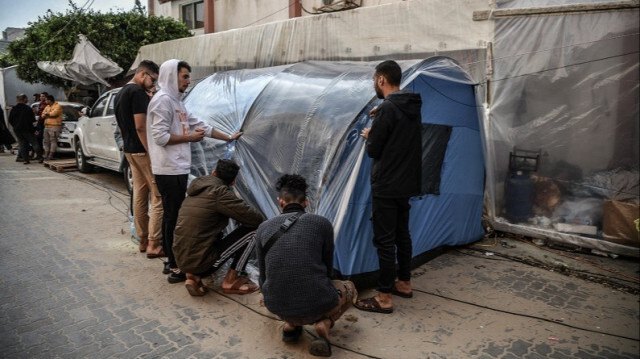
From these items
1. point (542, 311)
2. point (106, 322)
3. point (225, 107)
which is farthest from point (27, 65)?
point (542, 311)

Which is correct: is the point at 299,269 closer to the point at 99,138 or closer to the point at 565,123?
the point at 565,123

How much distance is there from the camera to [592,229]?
501 centimetres

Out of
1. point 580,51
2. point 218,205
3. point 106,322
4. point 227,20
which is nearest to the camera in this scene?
point 106,322

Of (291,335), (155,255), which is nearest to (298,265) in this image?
(291,335)

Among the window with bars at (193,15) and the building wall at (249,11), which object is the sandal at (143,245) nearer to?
the building wall at (249,11)

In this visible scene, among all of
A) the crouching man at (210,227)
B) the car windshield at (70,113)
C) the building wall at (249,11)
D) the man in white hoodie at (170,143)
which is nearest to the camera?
the crouching man at (210,227)

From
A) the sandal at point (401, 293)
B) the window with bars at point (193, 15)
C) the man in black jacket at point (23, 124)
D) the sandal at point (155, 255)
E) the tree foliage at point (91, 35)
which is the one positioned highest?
the window with bars at point (193, 15)

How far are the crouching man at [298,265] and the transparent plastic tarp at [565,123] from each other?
3.25 metres

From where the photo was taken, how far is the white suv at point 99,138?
27.0 feet

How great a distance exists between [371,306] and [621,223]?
125 inches

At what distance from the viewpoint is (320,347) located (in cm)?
290

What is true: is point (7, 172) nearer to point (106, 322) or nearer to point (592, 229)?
point (106, 322)

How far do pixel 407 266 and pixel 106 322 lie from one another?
8.16ft

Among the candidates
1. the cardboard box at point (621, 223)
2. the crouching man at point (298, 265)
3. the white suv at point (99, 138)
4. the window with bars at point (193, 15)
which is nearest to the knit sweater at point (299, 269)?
the crouching man at point (298, 265)
